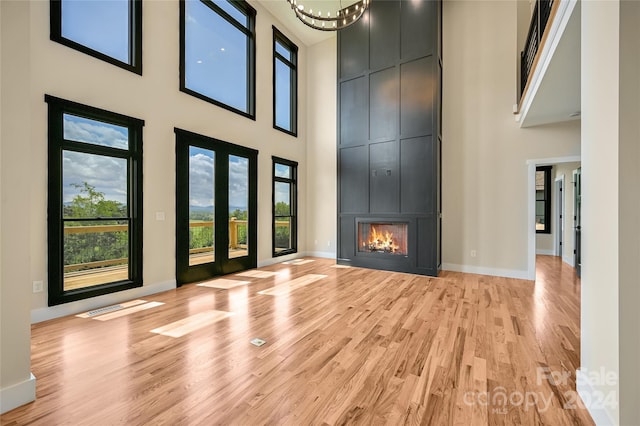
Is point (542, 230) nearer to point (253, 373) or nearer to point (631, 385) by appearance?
point (631, 385)

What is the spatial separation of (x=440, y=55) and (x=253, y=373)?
660cm

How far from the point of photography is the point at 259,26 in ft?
20.6

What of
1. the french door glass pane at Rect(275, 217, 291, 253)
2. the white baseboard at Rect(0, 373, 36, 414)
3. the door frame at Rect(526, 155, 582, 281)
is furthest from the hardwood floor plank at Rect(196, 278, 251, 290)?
the door frame at Rect(526, 155, 582, 281)

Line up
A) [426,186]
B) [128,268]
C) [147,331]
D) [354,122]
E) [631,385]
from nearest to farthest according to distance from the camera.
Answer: [631,385] < [147,331] < [128,268] < [426,186] < [354,122]

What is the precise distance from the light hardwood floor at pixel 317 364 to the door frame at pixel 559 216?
14.4 ft

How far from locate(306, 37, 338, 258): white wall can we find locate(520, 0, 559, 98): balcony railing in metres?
4.00

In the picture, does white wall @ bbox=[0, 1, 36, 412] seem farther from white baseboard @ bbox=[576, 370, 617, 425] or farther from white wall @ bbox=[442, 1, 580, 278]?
white wall @ bbox=[442, 1, 580, 278]

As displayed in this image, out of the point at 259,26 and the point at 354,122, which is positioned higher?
the point at 259,26

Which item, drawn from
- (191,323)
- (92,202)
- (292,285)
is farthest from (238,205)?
(191,323)

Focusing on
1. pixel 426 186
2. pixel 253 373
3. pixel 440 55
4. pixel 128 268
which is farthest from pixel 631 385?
pixel 440 55

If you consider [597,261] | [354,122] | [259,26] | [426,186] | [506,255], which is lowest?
[506,255]

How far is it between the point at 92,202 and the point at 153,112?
1548 mm

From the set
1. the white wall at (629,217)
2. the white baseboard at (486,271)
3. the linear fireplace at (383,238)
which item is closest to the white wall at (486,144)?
the white baseboard at (486,271)

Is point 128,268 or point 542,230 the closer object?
point 128,268
